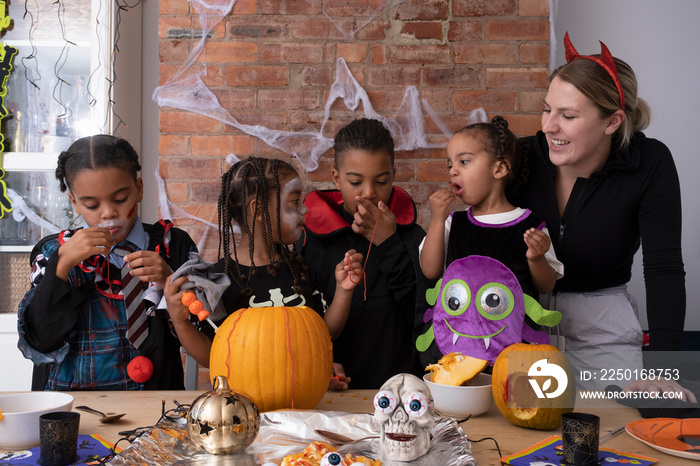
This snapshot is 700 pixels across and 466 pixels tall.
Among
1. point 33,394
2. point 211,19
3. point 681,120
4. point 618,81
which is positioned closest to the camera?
point 33,394

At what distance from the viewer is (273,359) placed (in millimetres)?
1065

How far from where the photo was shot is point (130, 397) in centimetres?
121

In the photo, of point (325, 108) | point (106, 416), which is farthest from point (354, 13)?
point (106, 416)

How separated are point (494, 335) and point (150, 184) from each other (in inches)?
79.2

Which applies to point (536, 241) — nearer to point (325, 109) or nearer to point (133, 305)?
point (133, 305)

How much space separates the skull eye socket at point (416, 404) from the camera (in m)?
0.84

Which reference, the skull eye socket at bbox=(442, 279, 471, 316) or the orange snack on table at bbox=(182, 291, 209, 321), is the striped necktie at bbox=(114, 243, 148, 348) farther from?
the skull eye socket at bbox=(442, 279, 471, 316)

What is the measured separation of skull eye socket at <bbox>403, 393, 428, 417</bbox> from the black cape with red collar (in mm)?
850

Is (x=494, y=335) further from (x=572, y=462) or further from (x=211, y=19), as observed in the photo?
(x=211, y=19)

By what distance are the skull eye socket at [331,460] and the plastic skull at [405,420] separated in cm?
10

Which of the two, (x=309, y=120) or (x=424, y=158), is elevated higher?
(x=309, y=120)

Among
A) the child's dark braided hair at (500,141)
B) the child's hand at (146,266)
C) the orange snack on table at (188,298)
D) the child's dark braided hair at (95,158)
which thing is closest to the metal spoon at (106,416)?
the orange snack on table at (188,298)

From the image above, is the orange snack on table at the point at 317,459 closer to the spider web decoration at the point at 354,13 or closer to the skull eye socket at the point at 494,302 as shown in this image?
the skull eye socket at the point at 494,302

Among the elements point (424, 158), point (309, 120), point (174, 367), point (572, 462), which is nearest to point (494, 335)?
point (572, 462)
